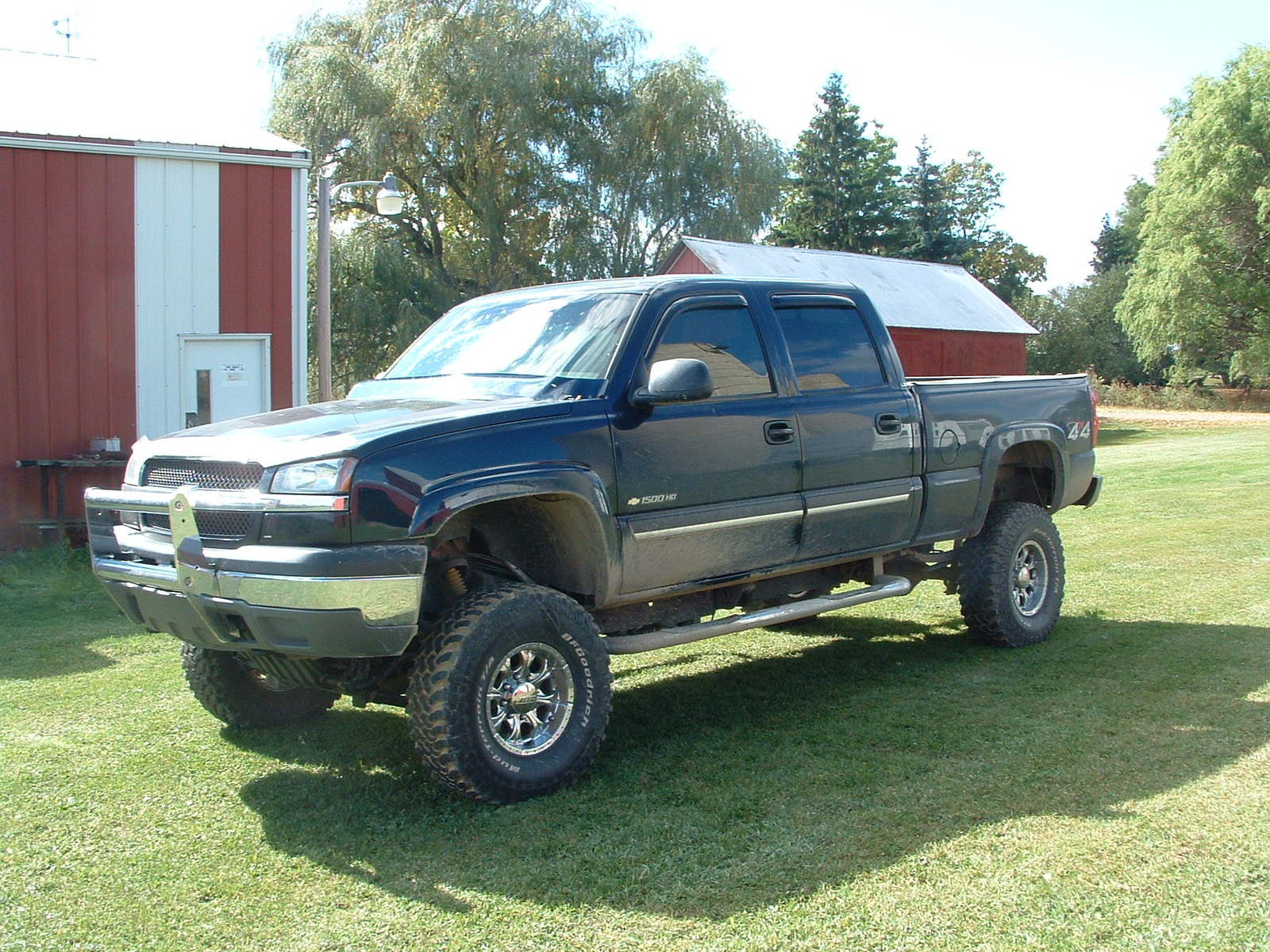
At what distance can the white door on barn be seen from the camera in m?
12.9

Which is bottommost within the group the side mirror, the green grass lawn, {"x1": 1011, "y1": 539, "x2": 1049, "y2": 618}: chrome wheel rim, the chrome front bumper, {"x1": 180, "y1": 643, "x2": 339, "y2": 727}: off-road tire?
the green grass lawn

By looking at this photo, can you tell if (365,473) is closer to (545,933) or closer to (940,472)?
(545,933)

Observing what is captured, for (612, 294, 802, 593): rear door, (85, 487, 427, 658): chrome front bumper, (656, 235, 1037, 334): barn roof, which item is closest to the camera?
(85, 487, 427, 658): chrome front bumper

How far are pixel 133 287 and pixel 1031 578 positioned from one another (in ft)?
31.7

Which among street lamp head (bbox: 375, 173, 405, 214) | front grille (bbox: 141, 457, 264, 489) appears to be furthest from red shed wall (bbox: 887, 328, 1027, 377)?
front grille (bbox: 141, 457, 264, 489)

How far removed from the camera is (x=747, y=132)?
32875mm

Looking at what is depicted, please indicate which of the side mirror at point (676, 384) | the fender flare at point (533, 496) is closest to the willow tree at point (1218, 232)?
the side mirror at point (676, 384)

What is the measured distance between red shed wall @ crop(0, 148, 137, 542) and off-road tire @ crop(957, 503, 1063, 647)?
9.02m

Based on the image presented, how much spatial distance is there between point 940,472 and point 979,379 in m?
1.00

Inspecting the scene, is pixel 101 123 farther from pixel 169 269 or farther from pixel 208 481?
pixel 208 481

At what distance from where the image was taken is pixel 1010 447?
23.7 feet

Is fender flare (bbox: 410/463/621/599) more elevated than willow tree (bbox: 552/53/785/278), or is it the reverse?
willow tree (bbox: 552/53/785/278)

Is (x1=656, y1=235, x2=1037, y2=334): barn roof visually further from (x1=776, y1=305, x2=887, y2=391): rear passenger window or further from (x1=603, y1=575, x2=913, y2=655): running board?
(x1=603, y1=575, x2=913, y2=655): running board

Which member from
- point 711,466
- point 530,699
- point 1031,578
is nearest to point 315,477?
point 530,699
